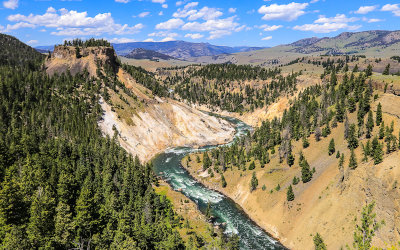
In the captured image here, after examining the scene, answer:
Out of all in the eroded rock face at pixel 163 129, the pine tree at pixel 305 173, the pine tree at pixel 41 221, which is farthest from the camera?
the eroded rock face at pixel 163 129

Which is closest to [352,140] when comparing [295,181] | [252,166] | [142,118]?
[295,181]

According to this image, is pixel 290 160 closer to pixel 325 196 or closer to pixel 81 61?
pixel 325 196

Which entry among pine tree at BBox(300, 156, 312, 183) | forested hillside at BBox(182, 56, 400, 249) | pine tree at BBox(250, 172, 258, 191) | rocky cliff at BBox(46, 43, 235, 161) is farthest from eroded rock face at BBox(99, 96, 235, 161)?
pine tree at BBox(300, 156, 312, 183)

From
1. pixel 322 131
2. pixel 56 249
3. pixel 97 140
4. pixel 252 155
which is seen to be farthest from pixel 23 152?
pixel 322 131

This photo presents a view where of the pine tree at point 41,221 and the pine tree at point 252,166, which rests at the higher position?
the pine tree at point 41,221

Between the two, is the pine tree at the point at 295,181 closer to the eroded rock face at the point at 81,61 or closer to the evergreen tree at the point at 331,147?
the evergreen tree at the point at 331,147

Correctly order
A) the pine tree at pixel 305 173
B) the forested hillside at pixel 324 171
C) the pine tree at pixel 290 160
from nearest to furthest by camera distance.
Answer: the forested hillside at pixel 324 171 < the pine tree at pixel 305 173 < the pine tree at pixel 290 160

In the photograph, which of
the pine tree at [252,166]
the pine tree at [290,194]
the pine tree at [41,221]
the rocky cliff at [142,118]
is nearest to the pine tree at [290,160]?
the pine tree at [252,166]

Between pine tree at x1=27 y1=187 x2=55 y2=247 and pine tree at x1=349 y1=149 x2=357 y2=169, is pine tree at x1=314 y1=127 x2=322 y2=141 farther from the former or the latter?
pine tree at x1=27 y1=187 x2=55 y2=247

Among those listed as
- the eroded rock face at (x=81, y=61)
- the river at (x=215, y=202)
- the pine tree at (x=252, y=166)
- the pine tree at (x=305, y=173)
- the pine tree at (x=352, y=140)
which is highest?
the eroded rock face at (x=81, y=61)
